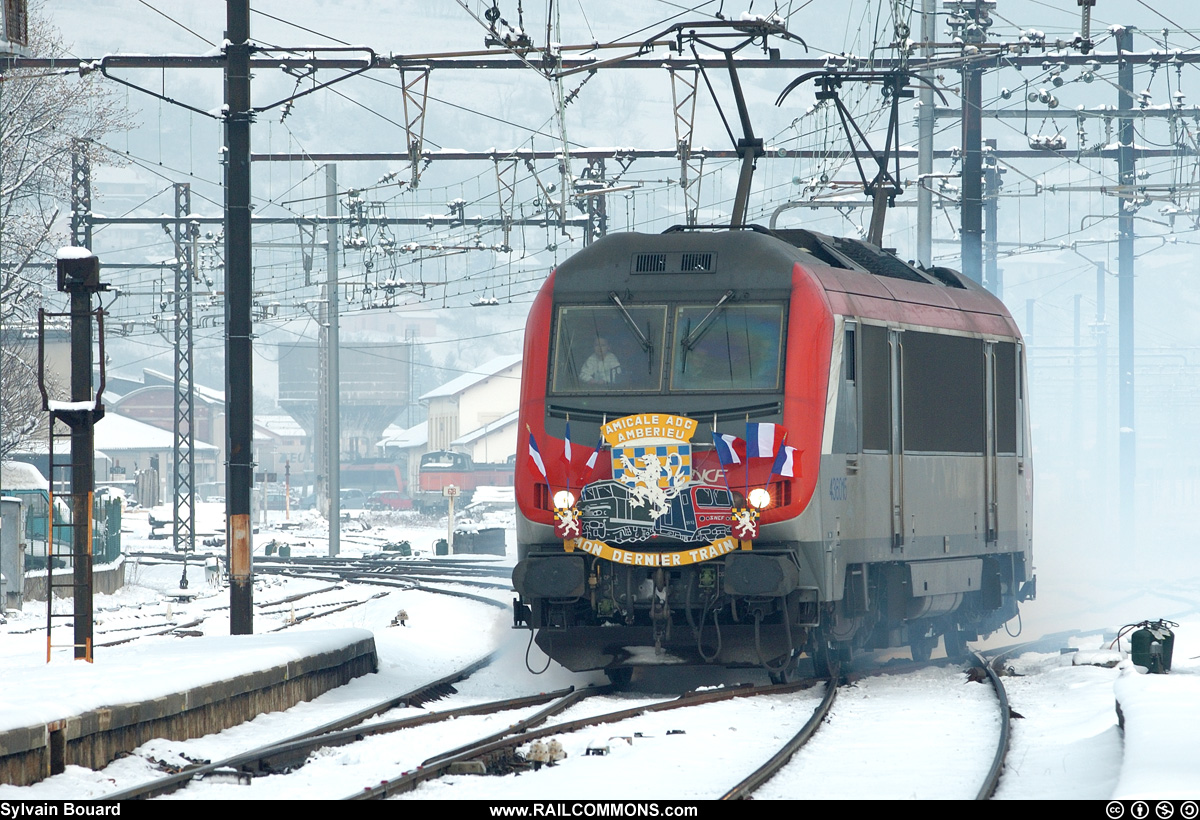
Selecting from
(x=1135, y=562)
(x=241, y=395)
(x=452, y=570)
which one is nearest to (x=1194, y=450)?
(x=1135, y=562)

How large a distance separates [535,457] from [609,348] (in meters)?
1.08

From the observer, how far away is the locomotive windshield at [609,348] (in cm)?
1401

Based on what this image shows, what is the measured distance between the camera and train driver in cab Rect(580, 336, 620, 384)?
46.2 ft

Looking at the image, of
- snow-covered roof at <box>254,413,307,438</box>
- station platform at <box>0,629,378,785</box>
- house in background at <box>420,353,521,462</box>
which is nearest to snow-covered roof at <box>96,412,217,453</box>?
house in background at <box>420,353,521,462</box>

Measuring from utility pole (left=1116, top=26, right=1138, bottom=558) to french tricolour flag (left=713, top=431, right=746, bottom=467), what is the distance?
2621 cm

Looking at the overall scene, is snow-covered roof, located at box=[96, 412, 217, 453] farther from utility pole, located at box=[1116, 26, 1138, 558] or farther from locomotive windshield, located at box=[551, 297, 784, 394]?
locomotive windshield, located at box=[551, 297, 784, 394]

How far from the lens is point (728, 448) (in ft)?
44.4

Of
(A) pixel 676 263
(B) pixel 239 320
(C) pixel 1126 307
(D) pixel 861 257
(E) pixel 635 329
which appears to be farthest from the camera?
(C) pixel 1126 307

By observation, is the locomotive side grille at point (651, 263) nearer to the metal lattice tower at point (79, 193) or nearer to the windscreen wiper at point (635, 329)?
the windscreen wiper at point (635, 329)

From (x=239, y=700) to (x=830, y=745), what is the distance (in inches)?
177

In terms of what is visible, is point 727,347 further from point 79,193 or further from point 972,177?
point 79,193

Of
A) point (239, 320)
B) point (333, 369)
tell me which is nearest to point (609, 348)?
point (239, 320)

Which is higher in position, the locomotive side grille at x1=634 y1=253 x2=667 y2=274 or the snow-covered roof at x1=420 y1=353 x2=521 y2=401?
the snow-covered roof at x1=420 y1=353 x2=521 y2=401

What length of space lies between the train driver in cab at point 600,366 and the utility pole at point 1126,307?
25.9 metres
